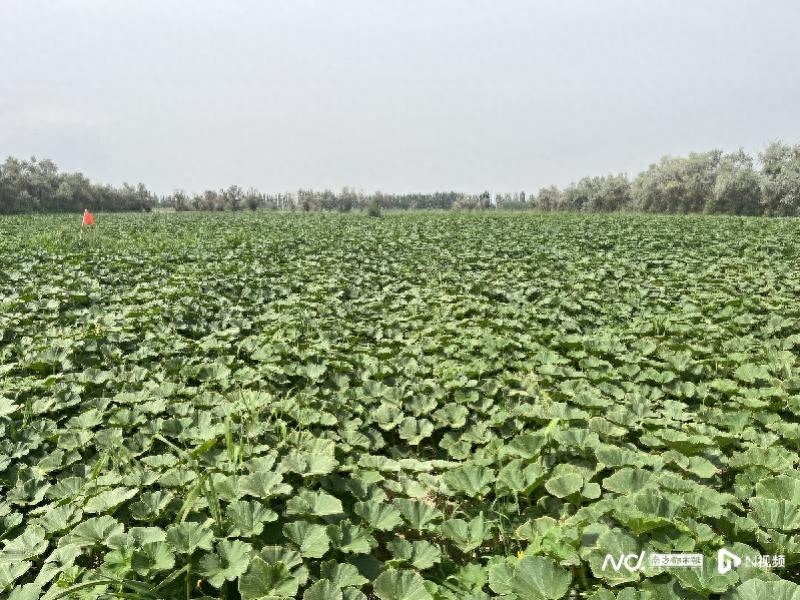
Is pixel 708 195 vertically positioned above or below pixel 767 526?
above

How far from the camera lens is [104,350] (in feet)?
18.4

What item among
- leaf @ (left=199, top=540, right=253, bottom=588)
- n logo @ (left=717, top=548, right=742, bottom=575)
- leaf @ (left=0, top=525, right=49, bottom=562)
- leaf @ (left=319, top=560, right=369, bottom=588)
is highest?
n logo @ (left=717, top=548, right=742, bottom=575)

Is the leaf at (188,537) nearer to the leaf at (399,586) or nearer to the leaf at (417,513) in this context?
the leaf at (399,586)

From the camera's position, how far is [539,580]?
2.09 m

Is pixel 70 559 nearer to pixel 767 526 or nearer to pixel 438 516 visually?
pixel 438 516

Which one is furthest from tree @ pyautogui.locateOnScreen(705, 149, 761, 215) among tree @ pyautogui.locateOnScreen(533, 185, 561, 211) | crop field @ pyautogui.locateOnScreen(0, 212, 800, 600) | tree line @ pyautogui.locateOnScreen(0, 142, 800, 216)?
Answer: crop field @ pyautogui.locateOnScreen(0, 212, 800, 600)

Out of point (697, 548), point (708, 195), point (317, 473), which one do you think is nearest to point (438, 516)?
point (317, 473)

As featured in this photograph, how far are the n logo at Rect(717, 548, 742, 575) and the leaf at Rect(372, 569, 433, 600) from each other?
1.19 m

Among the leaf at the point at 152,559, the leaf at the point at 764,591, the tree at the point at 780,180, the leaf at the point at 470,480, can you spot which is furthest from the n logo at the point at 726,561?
the tree at the point at 780,180

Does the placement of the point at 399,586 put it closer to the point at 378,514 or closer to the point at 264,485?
the point at 378,514

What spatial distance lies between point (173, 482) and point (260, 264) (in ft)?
34.2

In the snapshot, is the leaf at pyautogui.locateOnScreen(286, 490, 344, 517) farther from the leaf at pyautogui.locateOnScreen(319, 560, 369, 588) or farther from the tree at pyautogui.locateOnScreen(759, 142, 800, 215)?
the tree at pyautogui.locateOnScreen(759, 142, 800, 215)

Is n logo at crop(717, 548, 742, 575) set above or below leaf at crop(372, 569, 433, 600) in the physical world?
above

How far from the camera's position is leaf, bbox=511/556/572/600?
204 cm
